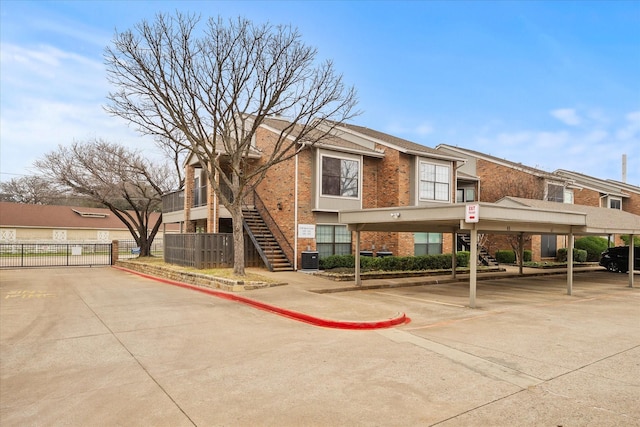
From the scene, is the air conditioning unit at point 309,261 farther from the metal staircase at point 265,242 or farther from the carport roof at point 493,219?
the carport roof at point 493,219

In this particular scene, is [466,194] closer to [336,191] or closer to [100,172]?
[336,191]

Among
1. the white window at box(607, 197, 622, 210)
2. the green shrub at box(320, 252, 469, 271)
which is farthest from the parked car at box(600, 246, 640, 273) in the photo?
the white window at box(607, 197, 622, 210)

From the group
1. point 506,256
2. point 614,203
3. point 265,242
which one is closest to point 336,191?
point 265,242

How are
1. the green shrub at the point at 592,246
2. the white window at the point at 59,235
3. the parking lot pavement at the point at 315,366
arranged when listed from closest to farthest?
1. the parking lot pavement at the point at 315,366
2. the green shrub at the point at 592,246
3. the white window at the point at 59,235

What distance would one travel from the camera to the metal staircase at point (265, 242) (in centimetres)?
1942

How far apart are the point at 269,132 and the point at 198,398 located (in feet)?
61.8

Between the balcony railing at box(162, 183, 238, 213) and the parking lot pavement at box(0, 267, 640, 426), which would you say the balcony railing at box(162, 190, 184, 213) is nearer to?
the balcony railing at box(162, 183, 238, 213)

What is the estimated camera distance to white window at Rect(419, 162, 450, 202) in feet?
75.5

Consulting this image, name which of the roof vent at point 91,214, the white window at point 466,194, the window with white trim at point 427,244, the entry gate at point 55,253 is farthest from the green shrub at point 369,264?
the roof vent at point 91,214

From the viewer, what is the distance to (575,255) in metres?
28.9

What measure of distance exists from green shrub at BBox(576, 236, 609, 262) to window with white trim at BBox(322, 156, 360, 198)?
19521 mm

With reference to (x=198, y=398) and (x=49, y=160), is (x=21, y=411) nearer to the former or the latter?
(x=198, y=398)

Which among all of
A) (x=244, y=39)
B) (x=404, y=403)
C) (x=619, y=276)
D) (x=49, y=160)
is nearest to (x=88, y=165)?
(x=49, y=160)

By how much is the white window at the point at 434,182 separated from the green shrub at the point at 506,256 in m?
7.06
